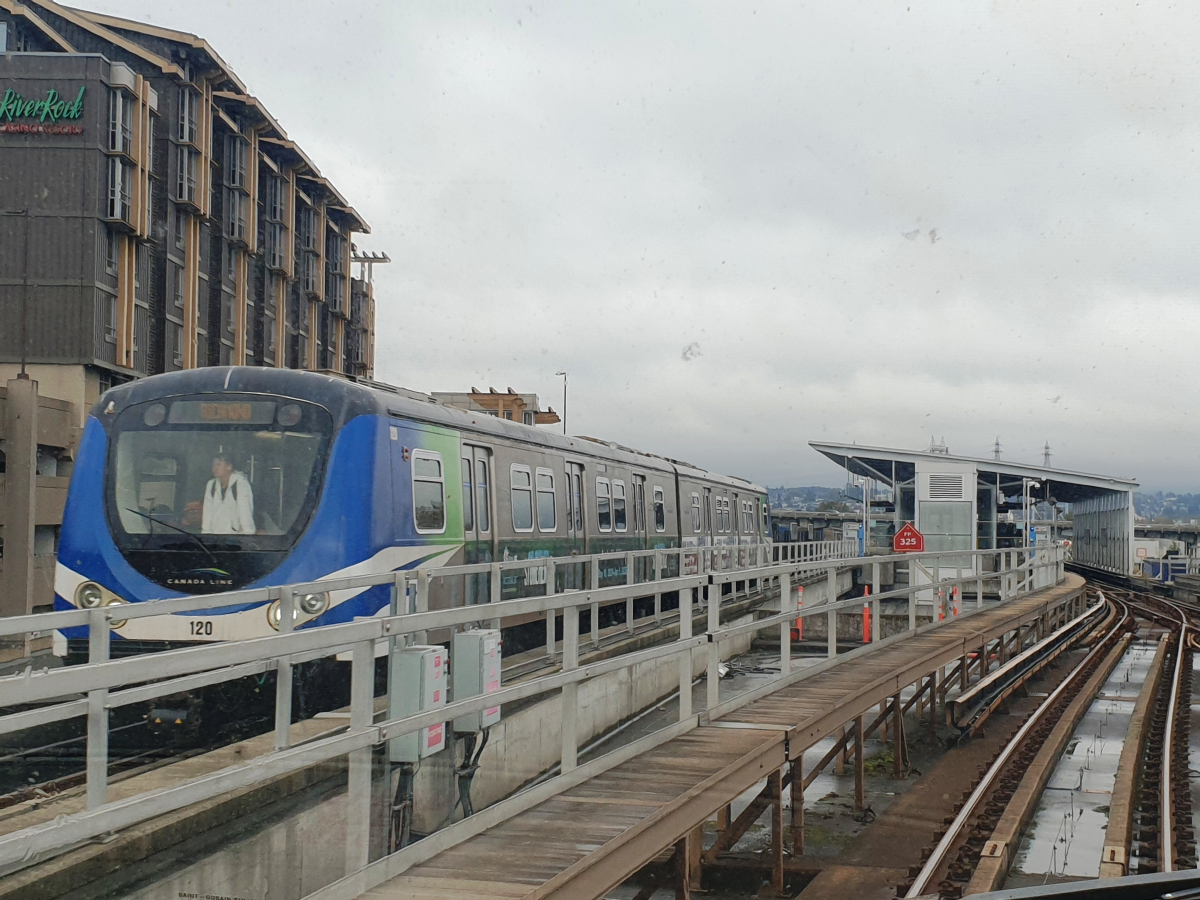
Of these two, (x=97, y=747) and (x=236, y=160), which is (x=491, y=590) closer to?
(x=97, y=747)

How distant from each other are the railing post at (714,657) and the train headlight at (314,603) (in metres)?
3.08

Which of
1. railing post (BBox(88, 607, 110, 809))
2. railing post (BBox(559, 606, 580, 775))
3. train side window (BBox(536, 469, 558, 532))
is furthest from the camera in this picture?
train side window (BBox(536, 469, 558, 532))

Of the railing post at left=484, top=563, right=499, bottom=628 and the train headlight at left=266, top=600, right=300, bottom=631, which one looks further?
the train headlight at left=266, top=600, right=300, bottom=631

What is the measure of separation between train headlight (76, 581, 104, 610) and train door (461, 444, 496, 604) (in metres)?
3.38

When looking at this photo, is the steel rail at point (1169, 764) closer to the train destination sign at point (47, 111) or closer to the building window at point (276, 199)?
the train destination sign at point (47, 111)

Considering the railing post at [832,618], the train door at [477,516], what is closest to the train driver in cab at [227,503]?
the train door at [477,516]

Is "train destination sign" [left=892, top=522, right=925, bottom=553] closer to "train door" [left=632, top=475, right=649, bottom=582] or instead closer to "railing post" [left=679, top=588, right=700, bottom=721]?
"train door" [left=632, top=475, right=649, bottom=582]

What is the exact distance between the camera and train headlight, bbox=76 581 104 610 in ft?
33.4

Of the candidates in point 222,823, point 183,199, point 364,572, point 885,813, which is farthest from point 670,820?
point 183,199

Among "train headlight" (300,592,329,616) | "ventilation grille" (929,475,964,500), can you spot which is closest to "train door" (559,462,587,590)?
"train headlight" (300,592,329,616)

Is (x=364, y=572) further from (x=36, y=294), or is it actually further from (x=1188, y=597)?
(x=1188, y=597)

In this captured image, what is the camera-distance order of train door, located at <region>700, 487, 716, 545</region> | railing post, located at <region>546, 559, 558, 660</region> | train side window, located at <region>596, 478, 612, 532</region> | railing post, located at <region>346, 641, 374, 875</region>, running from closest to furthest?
railing post, located at <region>346, 641, 374, 875</region> → railing post, located at <region>546, 559, 558, 660</region> → train side window, located at <region>596, 478, 612, 532</region> → train door, located at <region>700, 487, 716, 545</region>

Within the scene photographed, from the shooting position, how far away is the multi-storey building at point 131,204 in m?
35.6

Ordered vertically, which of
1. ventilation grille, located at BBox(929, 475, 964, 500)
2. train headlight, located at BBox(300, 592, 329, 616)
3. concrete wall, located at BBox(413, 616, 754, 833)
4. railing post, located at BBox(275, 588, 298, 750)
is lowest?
concrete wall, located at BBox(413, 616, 754, 833)
